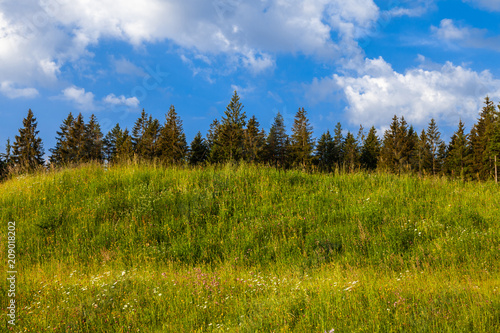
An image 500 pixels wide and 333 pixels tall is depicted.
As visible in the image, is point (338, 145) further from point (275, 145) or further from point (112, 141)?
point (112, 141)

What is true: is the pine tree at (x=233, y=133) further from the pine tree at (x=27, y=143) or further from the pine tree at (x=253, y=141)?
the pine tree at (x=27, y=143)

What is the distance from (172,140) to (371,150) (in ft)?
159

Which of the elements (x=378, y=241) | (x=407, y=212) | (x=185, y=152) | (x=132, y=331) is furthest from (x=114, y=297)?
(x=185, y=152)

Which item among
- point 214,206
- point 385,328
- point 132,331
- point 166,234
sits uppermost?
point 214,206

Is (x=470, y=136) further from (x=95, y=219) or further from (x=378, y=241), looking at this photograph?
(x=95, y=219)

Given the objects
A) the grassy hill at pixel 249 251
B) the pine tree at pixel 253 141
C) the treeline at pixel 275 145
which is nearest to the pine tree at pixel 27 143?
the treeline at pixel 275 145

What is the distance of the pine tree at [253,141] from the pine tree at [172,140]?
12674mm

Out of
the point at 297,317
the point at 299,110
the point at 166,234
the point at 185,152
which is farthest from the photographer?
the point at 299,110

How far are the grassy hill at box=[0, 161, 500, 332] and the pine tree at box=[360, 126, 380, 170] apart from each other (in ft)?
215

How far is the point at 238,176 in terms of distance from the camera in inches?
418

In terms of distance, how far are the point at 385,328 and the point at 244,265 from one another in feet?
12.2

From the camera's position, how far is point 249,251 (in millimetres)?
7277

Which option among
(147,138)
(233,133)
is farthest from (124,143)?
(233,133)

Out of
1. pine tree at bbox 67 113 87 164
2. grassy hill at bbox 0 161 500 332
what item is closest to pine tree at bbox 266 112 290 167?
pine tree at bbox 67 113 87 164
